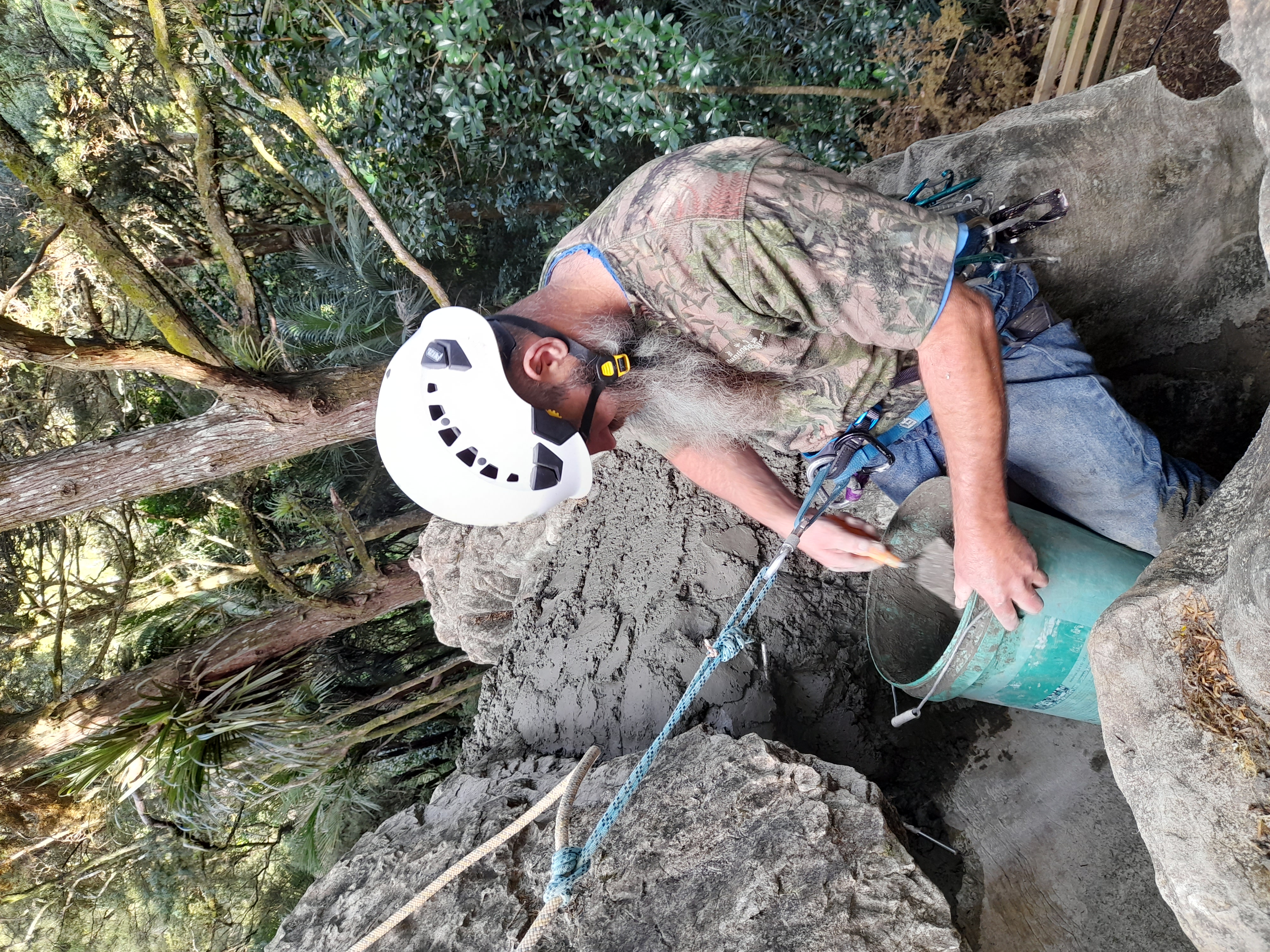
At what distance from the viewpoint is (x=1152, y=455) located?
Result: 187cm

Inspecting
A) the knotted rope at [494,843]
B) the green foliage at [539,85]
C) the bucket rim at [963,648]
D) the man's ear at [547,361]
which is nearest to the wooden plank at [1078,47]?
the green foliage at [539,85]

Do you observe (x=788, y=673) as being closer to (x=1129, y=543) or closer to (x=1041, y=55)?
(x=1129, y=543)

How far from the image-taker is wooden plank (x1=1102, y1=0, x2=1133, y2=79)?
286 cm

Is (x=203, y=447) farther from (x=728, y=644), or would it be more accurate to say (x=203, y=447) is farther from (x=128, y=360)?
(x=728, y=644)

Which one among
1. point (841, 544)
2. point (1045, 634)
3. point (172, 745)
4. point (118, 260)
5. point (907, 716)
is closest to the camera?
point (1045, 634)

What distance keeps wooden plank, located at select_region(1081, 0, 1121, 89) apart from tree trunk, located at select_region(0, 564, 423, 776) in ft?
14.2

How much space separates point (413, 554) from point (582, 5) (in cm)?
254

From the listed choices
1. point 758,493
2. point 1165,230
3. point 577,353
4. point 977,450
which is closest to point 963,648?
point 977,450

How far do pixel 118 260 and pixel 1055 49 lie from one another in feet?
12.8

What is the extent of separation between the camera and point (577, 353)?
1.71m

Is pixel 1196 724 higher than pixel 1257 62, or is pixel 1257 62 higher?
pixel 1257 62

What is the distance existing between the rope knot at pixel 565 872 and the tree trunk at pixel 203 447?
2.39 meters

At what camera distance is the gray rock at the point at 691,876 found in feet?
4.76

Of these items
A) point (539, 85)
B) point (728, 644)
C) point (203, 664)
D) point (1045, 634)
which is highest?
point (539, 85)
